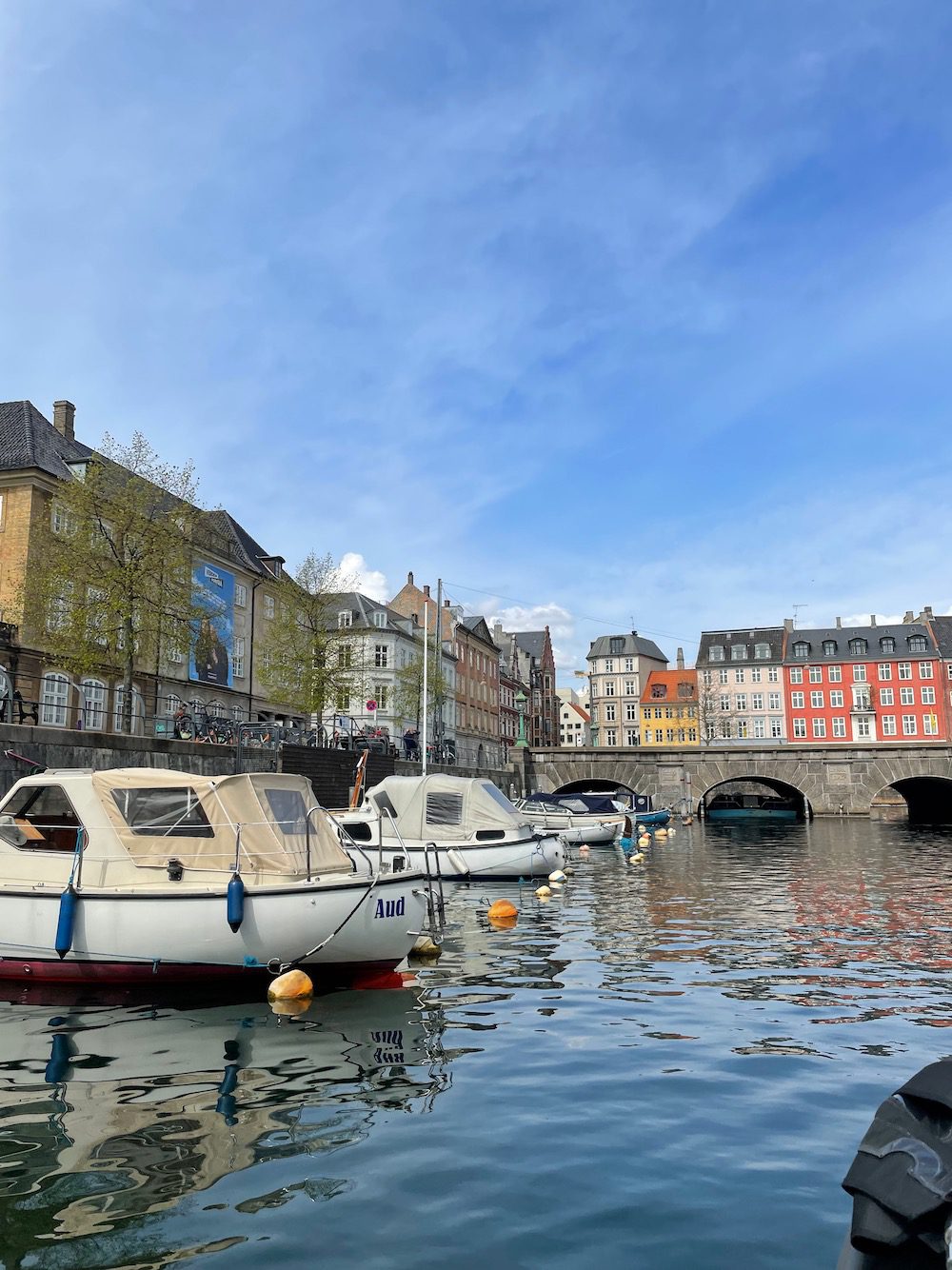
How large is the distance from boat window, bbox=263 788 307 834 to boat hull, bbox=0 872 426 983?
1493mm

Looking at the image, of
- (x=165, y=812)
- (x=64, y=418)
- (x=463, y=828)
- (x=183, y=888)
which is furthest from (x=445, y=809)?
(x=64, y=418)

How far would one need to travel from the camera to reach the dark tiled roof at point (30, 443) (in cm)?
3628

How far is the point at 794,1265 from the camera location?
16.7 ft

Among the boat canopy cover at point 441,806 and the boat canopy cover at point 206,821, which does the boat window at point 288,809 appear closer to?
the boat canopy cover at point 206,821

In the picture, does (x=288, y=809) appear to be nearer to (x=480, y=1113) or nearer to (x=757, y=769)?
(x=480, y=1113)

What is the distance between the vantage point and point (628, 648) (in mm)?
114500

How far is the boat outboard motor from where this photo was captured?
3.19m

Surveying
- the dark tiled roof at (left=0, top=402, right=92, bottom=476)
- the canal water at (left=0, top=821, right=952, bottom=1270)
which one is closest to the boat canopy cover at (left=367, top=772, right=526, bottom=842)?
the canal water at (left=0, top=821, right=952, bottom=1270)

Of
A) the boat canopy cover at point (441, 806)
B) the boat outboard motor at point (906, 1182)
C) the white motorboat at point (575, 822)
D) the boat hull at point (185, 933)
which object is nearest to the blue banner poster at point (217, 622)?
the white motorboat at point (575, 822)

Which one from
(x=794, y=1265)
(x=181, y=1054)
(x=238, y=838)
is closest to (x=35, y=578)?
(x=238, y=838)

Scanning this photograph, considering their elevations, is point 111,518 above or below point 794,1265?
above

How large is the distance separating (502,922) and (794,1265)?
12.8 metres

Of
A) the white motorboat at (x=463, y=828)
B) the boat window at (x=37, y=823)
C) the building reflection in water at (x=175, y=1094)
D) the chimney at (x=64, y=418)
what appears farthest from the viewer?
the chimney at (x=64, y=418)

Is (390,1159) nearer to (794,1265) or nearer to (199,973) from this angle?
(794,1265)
